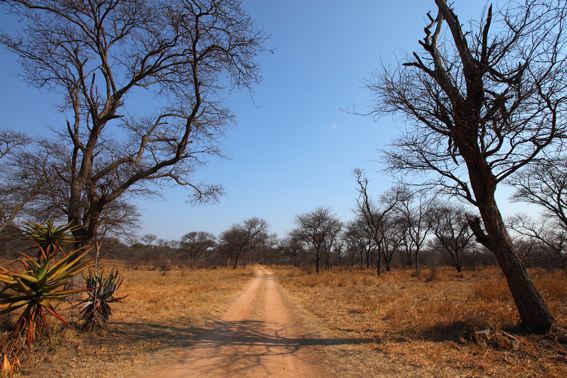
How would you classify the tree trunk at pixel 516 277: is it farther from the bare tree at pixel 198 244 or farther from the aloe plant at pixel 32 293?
the bare tree at pixel 198 244

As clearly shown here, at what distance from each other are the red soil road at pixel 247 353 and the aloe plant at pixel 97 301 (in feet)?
A: 7.65

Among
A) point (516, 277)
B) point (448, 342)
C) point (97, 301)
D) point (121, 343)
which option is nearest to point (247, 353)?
point (121, 343)

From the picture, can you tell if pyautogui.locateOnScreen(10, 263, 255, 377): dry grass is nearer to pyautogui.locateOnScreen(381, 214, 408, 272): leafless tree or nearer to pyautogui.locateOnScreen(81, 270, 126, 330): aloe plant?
pyautogui.locateOnScreen(81, 270, 126, 330): aloe plant

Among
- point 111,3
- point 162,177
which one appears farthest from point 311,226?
point 111,3

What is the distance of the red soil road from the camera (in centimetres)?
552

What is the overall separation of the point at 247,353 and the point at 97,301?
12.2ft

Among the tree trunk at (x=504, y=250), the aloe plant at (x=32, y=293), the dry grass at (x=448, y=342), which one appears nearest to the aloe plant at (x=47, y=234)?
the aloe plant at (x=32, y=293)

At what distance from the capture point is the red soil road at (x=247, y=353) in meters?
5.52

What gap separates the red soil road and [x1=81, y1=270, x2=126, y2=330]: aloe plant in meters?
2.33

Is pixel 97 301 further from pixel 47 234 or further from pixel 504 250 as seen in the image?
pixel 504 250

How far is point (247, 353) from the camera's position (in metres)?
6.58

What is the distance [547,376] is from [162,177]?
12748mm

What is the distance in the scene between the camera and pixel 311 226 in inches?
1816

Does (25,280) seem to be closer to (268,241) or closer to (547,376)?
(547,376)
